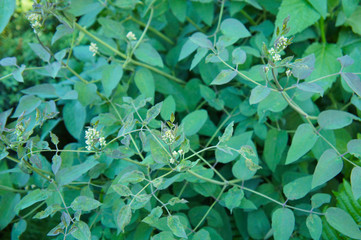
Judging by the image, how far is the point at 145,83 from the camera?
927 millimetres

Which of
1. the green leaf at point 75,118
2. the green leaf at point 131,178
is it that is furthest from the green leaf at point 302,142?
the green leaf at point 75,118

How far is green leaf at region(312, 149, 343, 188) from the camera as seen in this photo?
664 millimetres

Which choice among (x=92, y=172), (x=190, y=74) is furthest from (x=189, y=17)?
(x=92, y=172)

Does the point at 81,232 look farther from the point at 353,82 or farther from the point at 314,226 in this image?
the point at 353,82

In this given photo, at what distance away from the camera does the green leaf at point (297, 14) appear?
0.87 meters

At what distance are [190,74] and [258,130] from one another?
397 millimetres

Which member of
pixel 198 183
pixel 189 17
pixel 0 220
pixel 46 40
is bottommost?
pixel 0 220

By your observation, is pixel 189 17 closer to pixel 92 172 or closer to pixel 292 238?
pixel 92 172

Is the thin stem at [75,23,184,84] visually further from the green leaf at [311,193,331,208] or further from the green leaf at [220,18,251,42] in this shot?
the green leaf at [311,193,331,208]

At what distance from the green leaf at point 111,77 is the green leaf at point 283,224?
495 mm

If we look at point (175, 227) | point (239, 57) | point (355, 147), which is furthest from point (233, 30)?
point (175, 227)

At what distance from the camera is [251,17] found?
116 cm

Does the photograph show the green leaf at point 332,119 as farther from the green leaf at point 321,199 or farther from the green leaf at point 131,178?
the green leaf at point 131,178

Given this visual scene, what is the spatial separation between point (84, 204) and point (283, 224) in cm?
41
